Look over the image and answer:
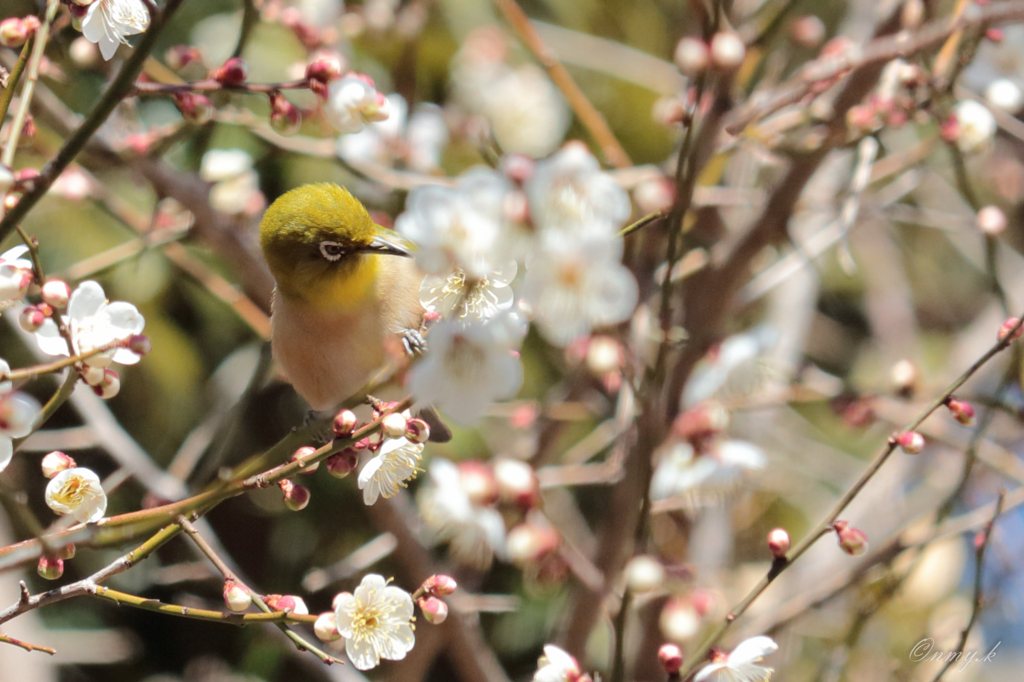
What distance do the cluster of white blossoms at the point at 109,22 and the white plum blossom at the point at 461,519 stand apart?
2.77 feet

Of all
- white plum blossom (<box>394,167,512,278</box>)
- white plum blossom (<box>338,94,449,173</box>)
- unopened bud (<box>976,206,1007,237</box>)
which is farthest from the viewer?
white plum blossom (<box>338,94,449,173</box>)

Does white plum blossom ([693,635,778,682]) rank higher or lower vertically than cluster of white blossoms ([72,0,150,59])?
lower

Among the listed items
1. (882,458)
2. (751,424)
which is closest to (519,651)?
(751,424)

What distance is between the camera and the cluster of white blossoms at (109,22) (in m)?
1.00

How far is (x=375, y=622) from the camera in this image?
3.54 ft

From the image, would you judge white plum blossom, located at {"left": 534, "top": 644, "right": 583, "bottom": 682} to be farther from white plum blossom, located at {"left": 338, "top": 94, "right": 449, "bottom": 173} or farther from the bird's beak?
white plum blossom, located at {"left": 338, "top": 94, "right": 449, "bottom": 173}

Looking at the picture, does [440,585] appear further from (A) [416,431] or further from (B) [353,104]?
(B) [353,104]

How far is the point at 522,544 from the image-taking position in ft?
4.73

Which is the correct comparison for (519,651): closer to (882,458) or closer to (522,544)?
(522,544)

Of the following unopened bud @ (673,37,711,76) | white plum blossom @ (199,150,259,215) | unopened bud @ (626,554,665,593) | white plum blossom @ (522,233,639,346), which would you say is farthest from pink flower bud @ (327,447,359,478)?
white plum blossom @ (199,150,259,215)

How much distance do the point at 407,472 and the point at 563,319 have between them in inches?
17.3

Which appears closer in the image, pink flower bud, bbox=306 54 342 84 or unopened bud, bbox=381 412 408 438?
unopened bud, bbox=381 412 408 438

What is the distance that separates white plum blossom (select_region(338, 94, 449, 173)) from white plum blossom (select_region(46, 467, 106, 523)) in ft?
4.07

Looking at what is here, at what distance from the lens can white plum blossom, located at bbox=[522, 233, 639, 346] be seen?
0.74m
